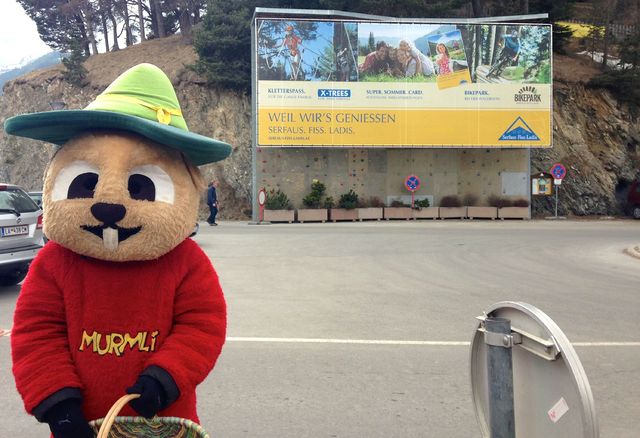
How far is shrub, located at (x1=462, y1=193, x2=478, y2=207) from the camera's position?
29844 mm

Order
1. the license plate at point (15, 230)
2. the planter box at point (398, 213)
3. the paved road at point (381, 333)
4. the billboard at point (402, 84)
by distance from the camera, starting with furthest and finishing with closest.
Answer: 1. the planter box at point (398, 213)
2. the billboard at point (402, 84)
3. the license plate at point (15, 230)
4. the paved road at point (381, 333)

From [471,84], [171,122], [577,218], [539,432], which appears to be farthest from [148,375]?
[577,218]

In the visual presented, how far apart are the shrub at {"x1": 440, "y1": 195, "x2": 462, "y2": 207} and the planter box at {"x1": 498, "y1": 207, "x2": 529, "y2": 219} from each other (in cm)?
206

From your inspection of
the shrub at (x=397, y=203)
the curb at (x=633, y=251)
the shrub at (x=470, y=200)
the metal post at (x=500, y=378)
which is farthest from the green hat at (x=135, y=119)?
the shrub at (x=470, y=200)

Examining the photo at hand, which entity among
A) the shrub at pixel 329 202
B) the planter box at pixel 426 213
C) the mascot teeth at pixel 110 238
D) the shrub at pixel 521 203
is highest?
the mascot teeth at pixel 110 238

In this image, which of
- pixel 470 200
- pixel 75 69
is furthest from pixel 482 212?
pixel 75 69

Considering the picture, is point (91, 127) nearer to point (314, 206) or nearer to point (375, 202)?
point (314, 206)

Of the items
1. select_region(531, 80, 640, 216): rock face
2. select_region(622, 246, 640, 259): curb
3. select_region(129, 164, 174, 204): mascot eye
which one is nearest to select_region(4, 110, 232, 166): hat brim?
select_region(129, 164, 174, 204): mascot eye

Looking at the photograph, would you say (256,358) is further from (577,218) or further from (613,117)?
(613,117)

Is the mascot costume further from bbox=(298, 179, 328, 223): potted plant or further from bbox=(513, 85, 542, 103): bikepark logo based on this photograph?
bbox=(513, 85, 542, 103): bikepark logo

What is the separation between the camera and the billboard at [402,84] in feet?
90.1

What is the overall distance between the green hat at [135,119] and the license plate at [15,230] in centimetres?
714

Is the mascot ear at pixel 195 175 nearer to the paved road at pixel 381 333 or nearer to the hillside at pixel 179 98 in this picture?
the paved road at pixel 381 333

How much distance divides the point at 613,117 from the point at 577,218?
7400 mm
